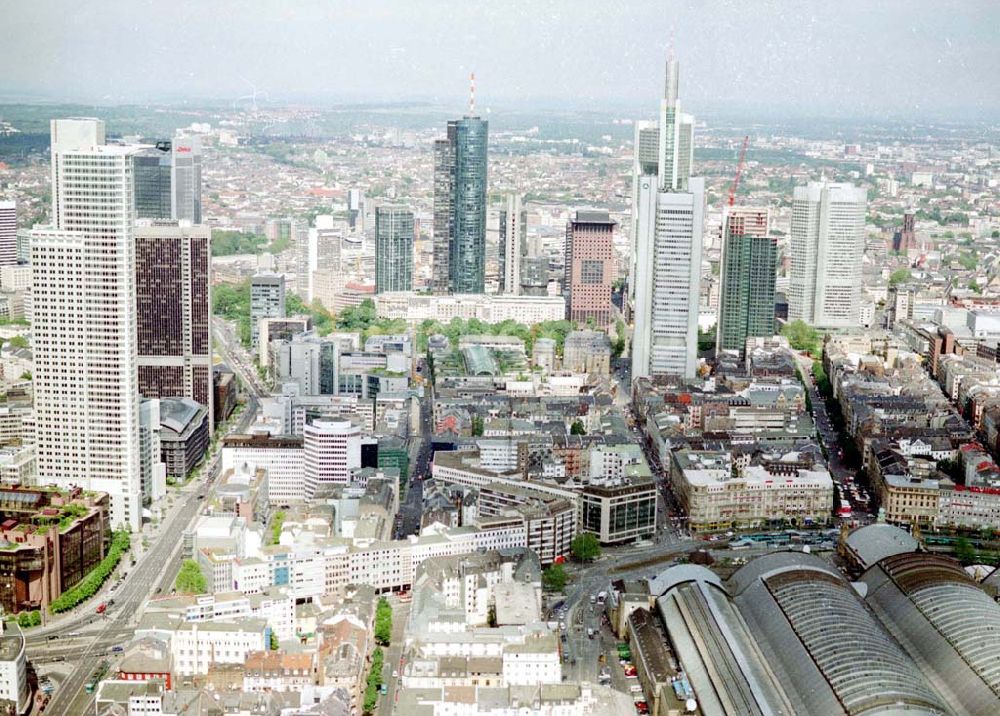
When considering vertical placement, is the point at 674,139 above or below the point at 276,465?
above

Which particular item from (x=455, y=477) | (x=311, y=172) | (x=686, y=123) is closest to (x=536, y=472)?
(x=455, y=477)

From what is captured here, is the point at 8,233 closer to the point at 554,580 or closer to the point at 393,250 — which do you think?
the point at 393,250

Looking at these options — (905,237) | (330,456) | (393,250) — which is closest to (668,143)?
(393,250)

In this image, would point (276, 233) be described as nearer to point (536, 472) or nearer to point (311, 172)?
point (311, 172)

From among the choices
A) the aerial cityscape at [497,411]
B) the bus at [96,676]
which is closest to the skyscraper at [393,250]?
the aerial cityscape at [497,411]

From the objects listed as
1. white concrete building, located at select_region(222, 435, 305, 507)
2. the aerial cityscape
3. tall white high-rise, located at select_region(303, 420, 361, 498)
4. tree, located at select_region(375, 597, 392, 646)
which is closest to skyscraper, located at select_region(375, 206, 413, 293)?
the aerial cityscape

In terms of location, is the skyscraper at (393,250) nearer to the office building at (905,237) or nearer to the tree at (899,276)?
the tree at (899,276)
